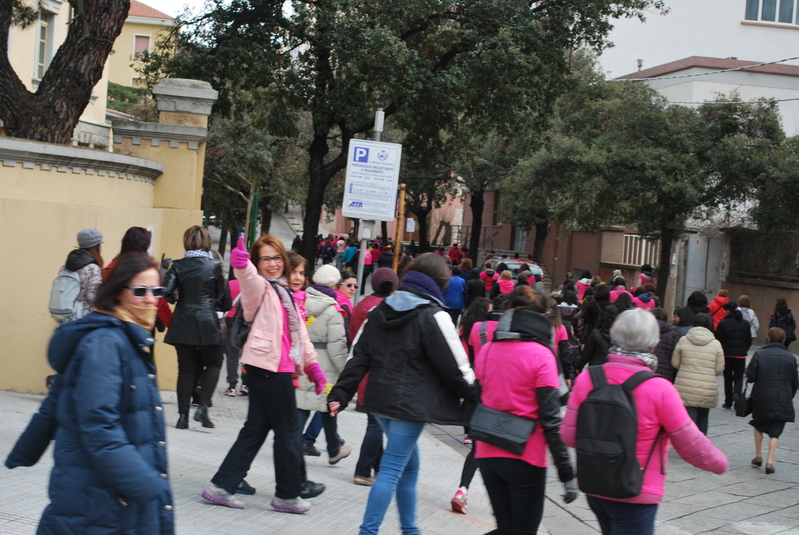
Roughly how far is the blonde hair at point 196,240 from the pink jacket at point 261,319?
182cm

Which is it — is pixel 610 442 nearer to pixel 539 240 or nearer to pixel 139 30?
pixel 539 240

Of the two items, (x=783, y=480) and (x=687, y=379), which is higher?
(x=687, y=379)

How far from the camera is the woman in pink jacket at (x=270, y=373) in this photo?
4.89 m

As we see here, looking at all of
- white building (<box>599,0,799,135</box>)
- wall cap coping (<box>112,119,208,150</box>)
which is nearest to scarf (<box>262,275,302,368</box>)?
wall cap coping (<box>112,119,208,150</box>)

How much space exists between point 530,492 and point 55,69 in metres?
9.70

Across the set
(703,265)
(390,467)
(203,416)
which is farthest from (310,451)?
(703,265)

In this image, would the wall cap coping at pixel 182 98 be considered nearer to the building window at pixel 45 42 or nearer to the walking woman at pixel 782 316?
the walking woman at pixel 782 316

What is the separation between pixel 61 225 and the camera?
8.41 m

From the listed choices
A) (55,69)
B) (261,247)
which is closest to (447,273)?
(261,247)

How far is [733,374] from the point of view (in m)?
11.7

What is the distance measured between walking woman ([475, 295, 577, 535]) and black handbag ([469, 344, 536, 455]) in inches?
1.4

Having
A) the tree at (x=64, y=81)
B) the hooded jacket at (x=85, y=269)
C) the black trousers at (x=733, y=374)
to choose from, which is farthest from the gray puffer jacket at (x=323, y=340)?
the black trousers at (x=733, y=374)

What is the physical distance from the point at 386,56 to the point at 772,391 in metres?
10.8

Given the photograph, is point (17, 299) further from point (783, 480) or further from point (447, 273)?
point (783, 480)
